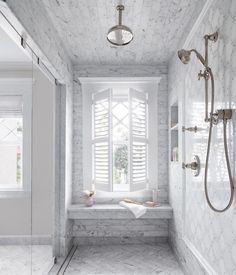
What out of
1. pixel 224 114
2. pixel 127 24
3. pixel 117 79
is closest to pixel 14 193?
pixel 224 114

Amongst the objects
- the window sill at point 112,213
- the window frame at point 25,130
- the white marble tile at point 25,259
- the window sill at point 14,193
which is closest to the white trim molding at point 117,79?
the window frame at point 25,130

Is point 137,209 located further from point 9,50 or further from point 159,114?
point 9,50

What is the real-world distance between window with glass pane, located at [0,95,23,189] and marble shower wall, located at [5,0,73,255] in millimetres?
533

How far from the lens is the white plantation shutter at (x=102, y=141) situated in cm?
405

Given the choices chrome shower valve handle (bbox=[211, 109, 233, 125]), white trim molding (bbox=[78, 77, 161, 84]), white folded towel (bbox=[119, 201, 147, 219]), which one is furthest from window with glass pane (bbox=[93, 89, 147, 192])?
chrome shower valve handle (bbox=[211, 109, 233, 125])

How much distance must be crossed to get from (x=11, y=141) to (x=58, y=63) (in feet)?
4.49

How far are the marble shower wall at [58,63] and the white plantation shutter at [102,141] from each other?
1.26 feet

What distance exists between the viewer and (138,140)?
4.10 m

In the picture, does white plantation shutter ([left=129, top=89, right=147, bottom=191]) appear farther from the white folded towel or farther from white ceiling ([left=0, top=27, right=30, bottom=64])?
white ceiling ([left=0, top=27, right=30, bottom=64])

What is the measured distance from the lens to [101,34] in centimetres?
316

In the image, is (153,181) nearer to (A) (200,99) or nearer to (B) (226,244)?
(A) (200,99)

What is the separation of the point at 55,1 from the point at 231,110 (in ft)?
5.78

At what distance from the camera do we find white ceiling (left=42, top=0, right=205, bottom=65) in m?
2.57

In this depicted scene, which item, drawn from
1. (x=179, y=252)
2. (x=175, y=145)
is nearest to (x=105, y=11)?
(x=175, y=145)
